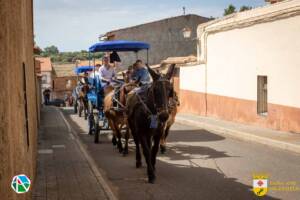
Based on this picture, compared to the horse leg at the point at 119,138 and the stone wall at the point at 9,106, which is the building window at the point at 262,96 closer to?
the horse leg at the point at 119,138

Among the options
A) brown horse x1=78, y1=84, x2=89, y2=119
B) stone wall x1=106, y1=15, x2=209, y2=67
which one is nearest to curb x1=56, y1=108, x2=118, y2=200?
brown horse x1=78, y1=84, x2=89, y2=119

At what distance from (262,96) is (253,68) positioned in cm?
111

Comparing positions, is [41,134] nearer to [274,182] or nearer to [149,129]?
[149,129]

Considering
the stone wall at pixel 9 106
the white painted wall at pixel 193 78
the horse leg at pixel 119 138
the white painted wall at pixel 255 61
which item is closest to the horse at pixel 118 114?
the horse leg at pixel 119 138

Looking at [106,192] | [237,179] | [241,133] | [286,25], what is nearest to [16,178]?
[106,192]

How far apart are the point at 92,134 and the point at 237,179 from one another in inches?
357

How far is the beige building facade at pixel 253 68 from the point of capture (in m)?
16.3

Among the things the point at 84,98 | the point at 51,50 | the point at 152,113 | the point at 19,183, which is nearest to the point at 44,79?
the point at 84,98

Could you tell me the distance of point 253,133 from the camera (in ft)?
53.3

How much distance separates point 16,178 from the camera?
536 cm

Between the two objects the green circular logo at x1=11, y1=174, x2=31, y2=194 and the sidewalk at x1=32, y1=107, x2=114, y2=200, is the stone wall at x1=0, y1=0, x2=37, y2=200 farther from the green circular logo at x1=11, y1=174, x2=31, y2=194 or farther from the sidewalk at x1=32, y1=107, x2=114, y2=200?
the sidewalk at x1=32, y1=107, x2=114, y2=200

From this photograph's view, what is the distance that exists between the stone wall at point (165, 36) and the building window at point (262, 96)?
24189 mm

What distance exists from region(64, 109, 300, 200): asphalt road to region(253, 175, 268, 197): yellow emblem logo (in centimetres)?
9

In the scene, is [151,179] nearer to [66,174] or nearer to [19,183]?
[66,174]
